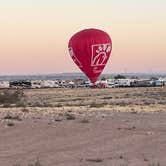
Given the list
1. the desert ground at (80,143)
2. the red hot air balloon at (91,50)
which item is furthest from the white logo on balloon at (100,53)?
the desert ground at (80,143)

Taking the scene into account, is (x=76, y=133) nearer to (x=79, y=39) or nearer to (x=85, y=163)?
(x=85, y=163)

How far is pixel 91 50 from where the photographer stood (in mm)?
40344

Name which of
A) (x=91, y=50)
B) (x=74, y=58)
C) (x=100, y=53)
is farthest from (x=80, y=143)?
(x=74, y=58)

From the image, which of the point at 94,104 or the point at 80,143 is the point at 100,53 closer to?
the point at 94,104

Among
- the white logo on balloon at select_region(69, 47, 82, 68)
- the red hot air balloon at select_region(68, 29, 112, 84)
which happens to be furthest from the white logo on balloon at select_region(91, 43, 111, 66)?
the white logo on balloon at select_region(69, 47, 82, 68)

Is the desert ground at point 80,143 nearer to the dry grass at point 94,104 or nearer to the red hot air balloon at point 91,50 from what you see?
the dry grass at point 94,104

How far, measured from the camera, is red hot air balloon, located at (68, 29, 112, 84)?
1580 inches

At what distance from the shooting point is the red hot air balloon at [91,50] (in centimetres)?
4012

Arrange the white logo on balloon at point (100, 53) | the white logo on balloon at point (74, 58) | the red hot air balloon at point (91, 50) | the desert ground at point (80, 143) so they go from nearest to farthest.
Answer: the desert ground at point (80, 143)
the red hot air balloon at point (91, 50)
the white logo on balloon at point (100, 53)
the white logo on balloon at point (74, 58)

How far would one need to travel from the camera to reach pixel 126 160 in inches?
594

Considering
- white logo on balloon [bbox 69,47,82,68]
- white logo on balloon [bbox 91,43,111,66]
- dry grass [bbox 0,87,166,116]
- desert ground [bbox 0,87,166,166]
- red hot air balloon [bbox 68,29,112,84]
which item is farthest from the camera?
white logo on balloon [bbox 69,47,82,68]

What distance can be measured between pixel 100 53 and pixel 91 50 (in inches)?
28.1

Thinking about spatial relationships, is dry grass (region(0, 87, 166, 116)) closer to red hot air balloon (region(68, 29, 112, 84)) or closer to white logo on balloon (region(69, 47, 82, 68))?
red hot air balloon (region(68, 29, 112, 84))

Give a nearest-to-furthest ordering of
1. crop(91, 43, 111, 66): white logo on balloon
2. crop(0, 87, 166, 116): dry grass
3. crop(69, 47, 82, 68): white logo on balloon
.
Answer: crop(0, 87, 166, 116): dry grass < crop(91, 43, 111, 66): white logo on balloon < crop(69, 47, 82, 68): white logo on balloon
